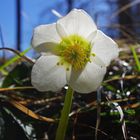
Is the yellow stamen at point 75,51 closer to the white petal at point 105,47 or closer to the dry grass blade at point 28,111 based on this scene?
the white petal at point 105,47

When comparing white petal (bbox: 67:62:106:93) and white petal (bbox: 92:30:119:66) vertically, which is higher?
white petal (bbox: 92:30:119:66)

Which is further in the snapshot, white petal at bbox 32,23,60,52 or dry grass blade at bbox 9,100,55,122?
dry grass blade at bbox 9,100,55,122

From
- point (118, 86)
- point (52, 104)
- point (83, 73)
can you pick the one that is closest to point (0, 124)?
point (52, 104)

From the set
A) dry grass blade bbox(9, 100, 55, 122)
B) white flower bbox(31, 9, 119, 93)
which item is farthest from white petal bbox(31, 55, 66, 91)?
dry grass blade bbox(9, 100, 55, 122)

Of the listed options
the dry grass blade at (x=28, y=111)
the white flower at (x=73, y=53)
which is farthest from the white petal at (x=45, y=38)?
the dry grass blade at (x=28, y=111)

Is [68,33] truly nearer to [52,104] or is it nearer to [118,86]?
[52,104]

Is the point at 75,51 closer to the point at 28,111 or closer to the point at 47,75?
the point at 47,75

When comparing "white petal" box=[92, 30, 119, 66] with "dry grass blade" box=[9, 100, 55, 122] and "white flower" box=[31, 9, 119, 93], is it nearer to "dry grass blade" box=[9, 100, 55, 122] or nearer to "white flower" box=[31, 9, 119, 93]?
"white flower" box=[31, 9, 119, 93]

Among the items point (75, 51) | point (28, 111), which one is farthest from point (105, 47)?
point (28, 111)
